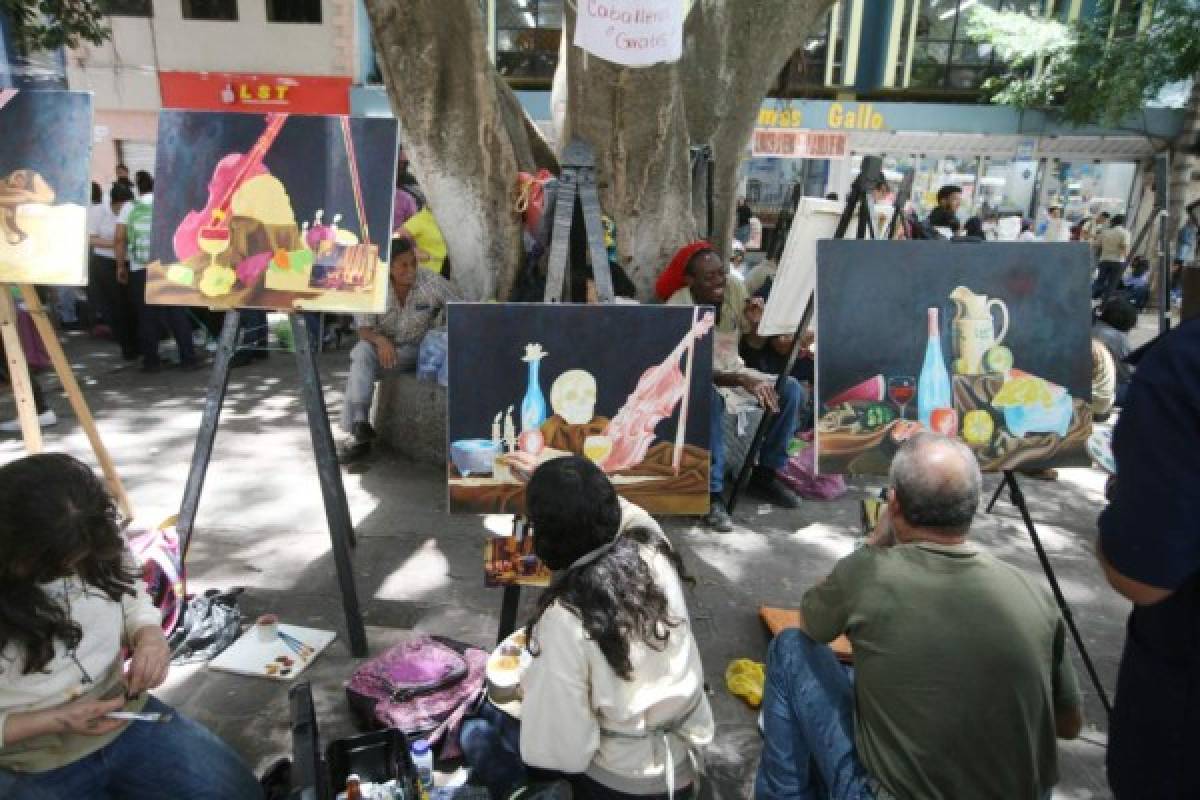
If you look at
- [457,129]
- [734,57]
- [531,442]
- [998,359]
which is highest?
[734,57]

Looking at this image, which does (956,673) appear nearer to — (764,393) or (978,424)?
(978,424)

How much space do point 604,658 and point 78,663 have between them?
44.3 inches

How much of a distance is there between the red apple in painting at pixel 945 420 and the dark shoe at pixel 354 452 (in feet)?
10.5

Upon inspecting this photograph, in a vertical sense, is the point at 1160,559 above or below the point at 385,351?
above

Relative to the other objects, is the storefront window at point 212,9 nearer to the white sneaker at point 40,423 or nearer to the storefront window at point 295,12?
the storefront window at point 295,12

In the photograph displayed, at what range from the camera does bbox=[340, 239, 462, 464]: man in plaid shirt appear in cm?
431

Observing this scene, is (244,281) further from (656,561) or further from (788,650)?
(788,650)

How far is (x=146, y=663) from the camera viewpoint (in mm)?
1686

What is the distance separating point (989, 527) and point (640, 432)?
2.39m

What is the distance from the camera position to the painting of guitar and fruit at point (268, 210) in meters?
2.65

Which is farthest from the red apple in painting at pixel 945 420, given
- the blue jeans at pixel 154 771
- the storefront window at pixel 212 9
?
the storefront window at pixel 212 9

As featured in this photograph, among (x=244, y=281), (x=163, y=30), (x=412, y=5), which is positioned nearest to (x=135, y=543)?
(x=244, y=281)

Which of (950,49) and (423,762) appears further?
(950,49)

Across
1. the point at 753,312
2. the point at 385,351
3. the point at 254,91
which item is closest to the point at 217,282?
the point at 385,351
